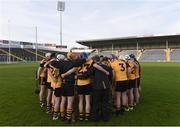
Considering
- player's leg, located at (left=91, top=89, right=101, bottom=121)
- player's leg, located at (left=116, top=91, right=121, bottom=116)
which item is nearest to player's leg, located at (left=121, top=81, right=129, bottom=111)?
player's leg, located at (left=116, top=91, right=121, bottom=116)

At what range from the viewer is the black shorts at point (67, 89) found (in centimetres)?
696

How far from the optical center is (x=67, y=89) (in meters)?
6.99

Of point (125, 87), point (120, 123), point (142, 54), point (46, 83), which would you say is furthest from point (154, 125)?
point (142, 54)

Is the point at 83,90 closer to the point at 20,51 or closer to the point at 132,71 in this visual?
the point at 132,71

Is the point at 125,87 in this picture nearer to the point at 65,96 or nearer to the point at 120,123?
the point at 120,123

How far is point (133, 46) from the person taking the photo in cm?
8138

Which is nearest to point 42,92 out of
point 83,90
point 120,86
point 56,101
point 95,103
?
point 56,101

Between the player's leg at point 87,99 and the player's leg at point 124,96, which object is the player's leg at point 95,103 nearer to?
the player's leg at point 87,99

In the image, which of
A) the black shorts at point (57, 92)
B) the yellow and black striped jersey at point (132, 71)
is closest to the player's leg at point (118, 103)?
the yellow and black striped jersey at point (132, 71)

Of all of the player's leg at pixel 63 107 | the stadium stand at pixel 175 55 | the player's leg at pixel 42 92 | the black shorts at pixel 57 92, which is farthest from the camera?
the stadium stand at pixel 175 55

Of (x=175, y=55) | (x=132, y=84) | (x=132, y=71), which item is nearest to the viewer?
(x=132, y=71)

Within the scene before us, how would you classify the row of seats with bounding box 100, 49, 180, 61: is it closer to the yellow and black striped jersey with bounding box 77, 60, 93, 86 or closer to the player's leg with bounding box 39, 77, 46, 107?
the player's leg with bounding box 39, 77, 46, 107

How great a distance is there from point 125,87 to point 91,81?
1.20 m

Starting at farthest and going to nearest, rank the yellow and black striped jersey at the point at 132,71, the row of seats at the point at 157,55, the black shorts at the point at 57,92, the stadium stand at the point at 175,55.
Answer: the row of seats at the point at 157,55
the stadium stand at the point at 175,55
the yellow and black striped jersey at the point at 132,71
the black shorts at the point at 57,92
